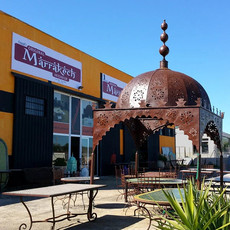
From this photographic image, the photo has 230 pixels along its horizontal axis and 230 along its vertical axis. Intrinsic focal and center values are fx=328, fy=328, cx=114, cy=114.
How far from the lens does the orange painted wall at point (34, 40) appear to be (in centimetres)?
1330

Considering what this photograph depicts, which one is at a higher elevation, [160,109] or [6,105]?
[6,105]

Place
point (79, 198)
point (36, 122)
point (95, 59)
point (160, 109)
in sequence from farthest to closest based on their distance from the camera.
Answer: point (95, 59) → point (36, 122) → point (79, 198) → point (160, 109)

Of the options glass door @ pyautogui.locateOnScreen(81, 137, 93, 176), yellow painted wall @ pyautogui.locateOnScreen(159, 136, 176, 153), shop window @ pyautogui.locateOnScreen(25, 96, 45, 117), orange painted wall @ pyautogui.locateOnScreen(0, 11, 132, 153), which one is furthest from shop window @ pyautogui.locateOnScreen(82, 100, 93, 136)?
yellow painted wall @ pyautogui.locateOnScreen(159, 136, 176, 153)

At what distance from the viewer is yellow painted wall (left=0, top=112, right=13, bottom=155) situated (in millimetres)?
13055

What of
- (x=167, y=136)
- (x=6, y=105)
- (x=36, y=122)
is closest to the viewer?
(x=6, y=105)

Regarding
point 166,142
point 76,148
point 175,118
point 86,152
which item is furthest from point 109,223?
point 166,142

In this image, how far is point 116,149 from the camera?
21.3 metres

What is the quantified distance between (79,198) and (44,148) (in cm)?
480

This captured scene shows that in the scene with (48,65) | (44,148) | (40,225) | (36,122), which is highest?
(48,65)

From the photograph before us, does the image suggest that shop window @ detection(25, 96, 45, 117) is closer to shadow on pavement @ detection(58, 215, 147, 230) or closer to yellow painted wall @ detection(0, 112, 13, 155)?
yellow painted wall @ detection(0, 112, 13, 155)

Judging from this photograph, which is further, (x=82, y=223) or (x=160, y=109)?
(x=160, y=109)

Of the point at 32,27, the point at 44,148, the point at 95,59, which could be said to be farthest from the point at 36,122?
the point at 95,59

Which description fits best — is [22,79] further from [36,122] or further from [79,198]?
[79,198]

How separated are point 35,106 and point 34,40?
306 centimetres
